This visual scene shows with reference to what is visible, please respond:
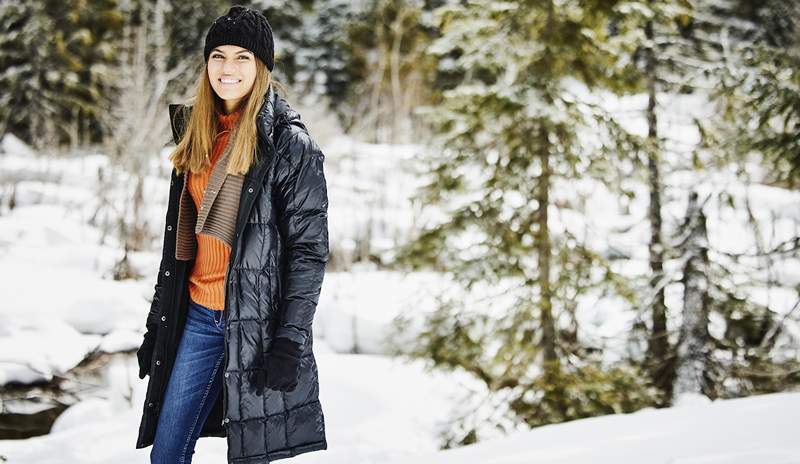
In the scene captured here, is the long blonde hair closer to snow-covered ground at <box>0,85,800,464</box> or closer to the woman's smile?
the woman's smile

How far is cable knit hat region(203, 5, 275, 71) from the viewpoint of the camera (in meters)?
2.02

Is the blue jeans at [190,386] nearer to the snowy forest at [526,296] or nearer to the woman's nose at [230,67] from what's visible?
the woman's nose at [230,67]

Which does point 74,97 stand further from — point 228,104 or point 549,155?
point 228,104

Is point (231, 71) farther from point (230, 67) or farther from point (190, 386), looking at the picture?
point (190, 386)

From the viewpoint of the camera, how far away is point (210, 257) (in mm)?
2057

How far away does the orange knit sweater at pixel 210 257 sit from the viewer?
2.03 metres

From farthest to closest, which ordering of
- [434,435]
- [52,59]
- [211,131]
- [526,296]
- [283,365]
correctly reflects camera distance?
[52,59] → [434,435] → [526,296] → [211,131] → [283,365]

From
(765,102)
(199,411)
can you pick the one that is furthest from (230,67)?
(765,102)

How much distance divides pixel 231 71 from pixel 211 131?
24cm

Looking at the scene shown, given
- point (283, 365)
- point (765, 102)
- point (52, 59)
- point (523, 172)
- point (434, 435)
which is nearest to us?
point (283, 365)

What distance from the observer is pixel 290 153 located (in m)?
1.98

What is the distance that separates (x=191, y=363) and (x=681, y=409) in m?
2.78

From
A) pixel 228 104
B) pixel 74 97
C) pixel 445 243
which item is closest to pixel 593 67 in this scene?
pixel 445 243

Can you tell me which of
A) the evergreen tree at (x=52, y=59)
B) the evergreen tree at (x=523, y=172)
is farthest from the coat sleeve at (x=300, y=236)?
the evergreen tree at (x=52, y=59)
